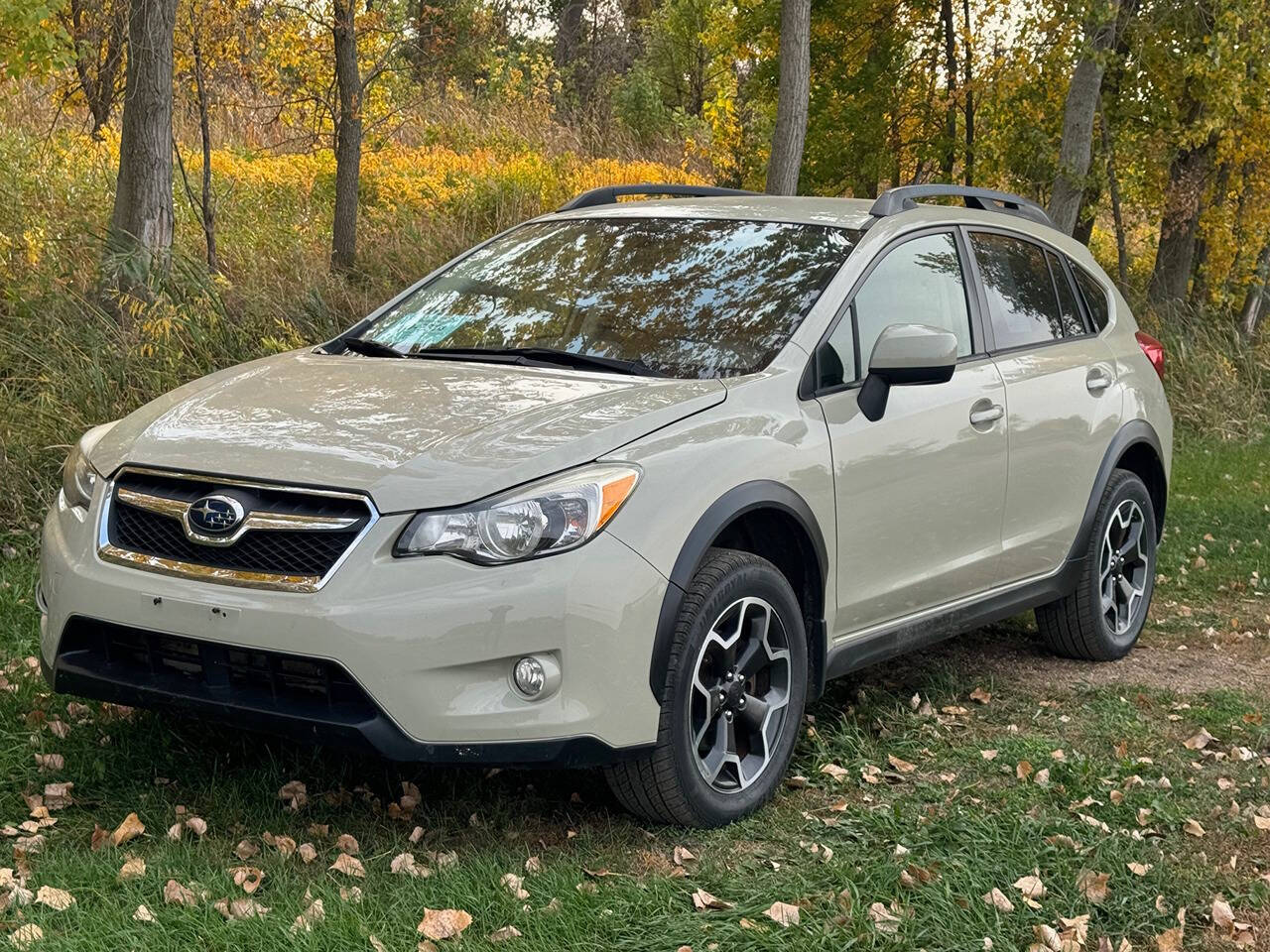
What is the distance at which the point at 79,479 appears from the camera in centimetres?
438

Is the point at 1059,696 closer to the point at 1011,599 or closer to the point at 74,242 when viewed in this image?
the point at 1011,599

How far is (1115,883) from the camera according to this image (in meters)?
4.00

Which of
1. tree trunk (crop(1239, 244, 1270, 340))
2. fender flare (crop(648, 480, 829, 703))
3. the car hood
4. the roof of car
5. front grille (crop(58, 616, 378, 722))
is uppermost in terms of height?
the roof of car

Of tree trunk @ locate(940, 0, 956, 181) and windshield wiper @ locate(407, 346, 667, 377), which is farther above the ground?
tree trunk @ locate(940, 0, 956, 181)

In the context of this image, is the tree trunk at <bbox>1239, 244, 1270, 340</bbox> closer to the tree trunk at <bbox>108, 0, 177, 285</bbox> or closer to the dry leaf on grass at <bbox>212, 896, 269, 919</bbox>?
the tree trunk at <bbox>108, 0, 177, 285</bbox>

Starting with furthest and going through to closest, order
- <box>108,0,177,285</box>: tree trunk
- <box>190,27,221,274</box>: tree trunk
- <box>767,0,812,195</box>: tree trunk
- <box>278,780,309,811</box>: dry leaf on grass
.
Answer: <box>767,0,812,195</box>: tree trunk, <box>190,27,221,274</box>: tree trunk, <box>108,0,177,285</box>: tree trunk, <box>278,780,309,811</box>: dry leaf on grass

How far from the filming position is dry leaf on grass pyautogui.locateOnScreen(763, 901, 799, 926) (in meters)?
3.71

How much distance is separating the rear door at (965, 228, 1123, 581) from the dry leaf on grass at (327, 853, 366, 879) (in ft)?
8.69

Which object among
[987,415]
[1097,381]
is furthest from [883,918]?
[1097,381]

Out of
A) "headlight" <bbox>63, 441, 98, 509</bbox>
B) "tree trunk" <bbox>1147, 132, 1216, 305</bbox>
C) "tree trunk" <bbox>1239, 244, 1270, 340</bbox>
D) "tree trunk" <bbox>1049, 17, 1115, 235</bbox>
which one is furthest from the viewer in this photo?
"tree trunk" <bbox>1239, 244, 1270, 340</bbox>

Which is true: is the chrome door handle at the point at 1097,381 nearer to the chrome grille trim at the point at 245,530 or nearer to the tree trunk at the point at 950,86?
the chrome grille trim at the point at 245,530

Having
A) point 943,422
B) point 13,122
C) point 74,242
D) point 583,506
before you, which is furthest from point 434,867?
point 13,122

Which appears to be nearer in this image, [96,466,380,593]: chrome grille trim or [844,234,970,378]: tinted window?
[96,466,380,593]: chrome grille trim

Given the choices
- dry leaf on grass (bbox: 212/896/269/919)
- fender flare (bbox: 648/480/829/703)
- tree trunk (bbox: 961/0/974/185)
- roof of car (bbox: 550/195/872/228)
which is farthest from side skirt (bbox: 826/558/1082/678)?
tree trunk (bbox: 961/0/974/185)
